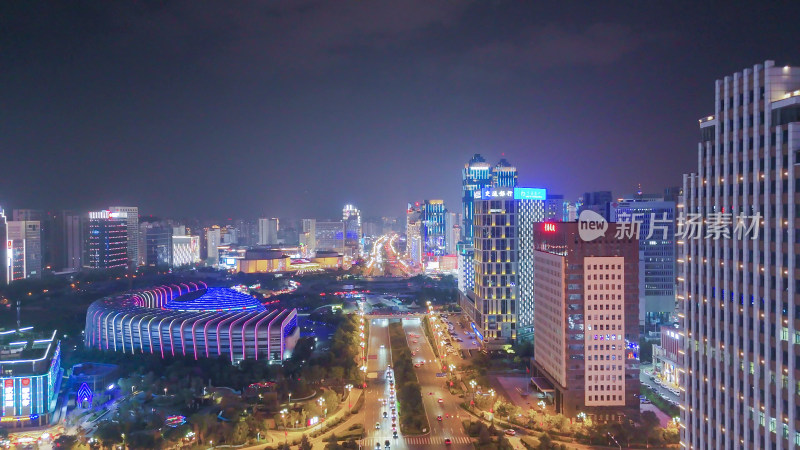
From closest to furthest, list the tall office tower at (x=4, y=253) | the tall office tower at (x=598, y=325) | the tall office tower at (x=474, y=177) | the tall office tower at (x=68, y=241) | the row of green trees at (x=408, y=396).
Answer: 1. the row of green trees at (x=408, y=396)
2. the tall office tower at (x=598, y=325)
3. the tall office tower at (x=4, y=253)
4. the tall office tower at (x=474, y=177)
5. the tall office tower at (x=68, y=241)

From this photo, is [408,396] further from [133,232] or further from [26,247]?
[133,232]

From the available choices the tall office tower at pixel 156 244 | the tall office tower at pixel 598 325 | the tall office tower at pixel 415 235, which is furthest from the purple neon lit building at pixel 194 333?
the tall office tower at pixel 415 235

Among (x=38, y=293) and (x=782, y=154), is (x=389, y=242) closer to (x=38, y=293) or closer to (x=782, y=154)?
(x=38, y=293)

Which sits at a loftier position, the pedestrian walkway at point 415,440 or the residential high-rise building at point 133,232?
the residential high-rise building at point 133,232

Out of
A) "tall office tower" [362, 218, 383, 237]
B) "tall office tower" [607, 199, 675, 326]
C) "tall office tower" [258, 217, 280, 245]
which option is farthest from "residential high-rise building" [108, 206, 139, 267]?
"tall office tower" [362, 218, 383, 237]

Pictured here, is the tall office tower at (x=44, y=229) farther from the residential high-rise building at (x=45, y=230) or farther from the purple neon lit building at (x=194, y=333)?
the purple neon lit building at (x=194, y=333)

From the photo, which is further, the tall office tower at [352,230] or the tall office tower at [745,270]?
the tall office tower at [352,230]

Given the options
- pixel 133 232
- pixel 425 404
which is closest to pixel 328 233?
pixel 133 232
